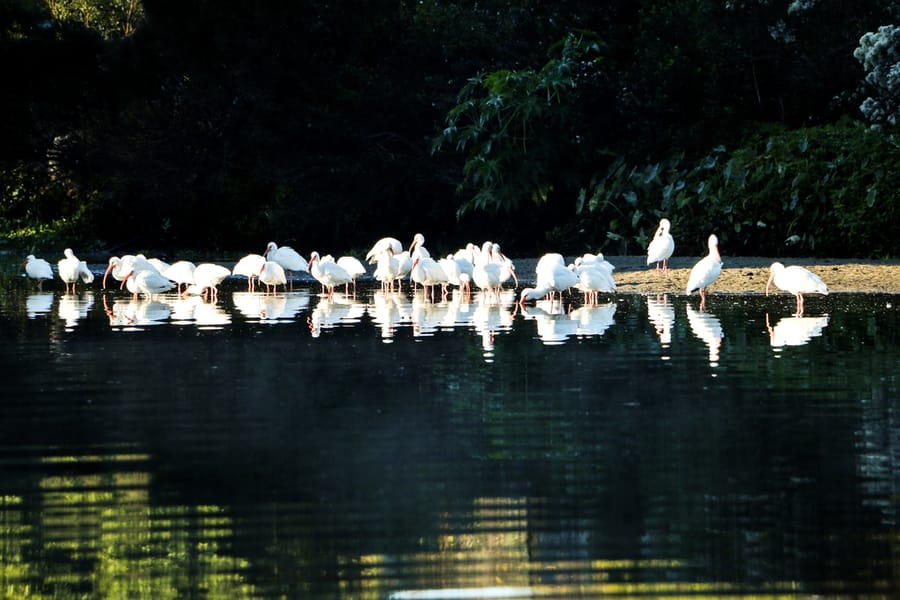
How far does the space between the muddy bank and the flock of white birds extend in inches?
18.6

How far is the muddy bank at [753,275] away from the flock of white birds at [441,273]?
47 cm

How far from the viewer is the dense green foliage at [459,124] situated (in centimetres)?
3191

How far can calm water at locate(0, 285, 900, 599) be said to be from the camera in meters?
7.08

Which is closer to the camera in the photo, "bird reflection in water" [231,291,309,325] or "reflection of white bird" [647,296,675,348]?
"reflection of white bird" [647,296,675,348]

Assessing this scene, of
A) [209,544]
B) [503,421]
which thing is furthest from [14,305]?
[209,544]

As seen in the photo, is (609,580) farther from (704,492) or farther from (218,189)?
(218,189)

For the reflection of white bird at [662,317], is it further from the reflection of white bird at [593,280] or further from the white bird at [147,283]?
the white bird at [147,283]

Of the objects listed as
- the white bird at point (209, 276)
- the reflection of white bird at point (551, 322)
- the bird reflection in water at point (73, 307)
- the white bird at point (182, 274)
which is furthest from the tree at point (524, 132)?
the reflection of white bird at point (551, 322)

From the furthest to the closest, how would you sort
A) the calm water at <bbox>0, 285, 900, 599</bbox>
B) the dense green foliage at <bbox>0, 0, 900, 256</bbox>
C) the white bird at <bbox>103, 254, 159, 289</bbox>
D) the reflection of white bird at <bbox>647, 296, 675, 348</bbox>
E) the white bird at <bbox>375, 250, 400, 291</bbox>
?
the dense green foliage at <bbox>0, 0, 900, 256</bbox>, the white bird at <bbox>103, 254, 159, 289</bbox>, the white bird at <bbox>375, 250, 400, 291</bbox>, the reflection of white bird at <bbox>647, 296, 675, 348</bbox>, the calm water at <bbox>0, 285, 900, 599</bbox>

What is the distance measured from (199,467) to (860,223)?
2207 centimetres

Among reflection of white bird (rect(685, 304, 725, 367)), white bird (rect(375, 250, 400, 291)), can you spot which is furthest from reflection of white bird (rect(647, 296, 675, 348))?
white bird (rect(375, 250, 400, 291))

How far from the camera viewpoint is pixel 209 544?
7.61 m

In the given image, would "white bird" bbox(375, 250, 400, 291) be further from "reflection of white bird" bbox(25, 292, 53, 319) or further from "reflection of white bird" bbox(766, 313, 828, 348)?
"reflection of white bird" bbox(766, 313, 828, 348)

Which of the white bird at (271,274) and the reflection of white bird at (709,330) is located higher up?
the white bird at (271,274)
